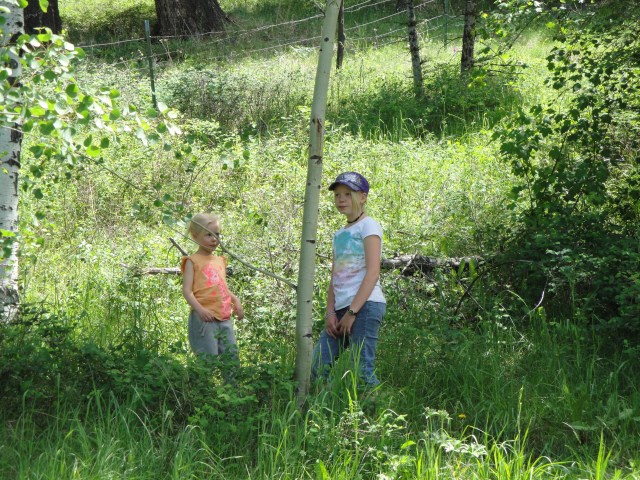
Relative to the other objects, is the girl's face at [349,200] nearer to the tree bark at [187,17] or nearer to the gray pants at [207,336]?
the gray pants at [207,336]

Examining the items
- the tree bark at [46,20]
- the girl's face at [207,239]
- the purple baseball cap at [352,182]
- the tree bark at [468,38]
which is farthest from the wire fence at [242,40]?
the purple baseball cap at [352,182]

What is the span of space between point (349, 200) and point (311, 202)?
0.55m

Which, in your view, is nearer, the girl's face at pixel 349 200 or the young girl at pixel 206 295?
the girl's face at pixel 349 200

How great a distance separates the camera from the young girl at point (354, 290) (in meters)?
4.82

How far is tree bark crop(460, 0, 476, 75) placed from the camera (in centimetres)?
1279

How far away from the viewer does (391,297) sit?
6559mm

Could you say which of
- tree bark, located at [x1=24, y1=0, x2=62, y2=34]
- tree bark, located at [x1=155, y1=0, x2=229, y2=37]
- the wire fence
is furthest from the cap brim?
tree bark, located at [x1=155, y1=0, x2=229, y2=37]

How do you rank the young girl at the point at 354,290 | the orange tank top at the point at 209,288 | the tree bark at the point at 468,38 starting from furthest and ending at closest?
the tree bark at the point at 468,38 < the orange tank top at the point at 209,288 < the young girl at the point at 354,290

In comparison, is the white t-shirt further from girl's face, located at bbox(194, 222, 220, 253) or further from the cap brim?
girl's face, located at bbox(194, 222, 220, 253)

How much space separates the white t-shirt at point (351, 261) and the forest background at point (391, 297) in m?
0.54

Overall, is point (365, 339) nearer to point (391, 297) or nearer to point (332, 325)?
point (332, 325)

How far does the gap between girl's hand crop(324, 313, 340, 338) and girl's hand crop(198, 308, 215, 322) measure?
79 centimetres

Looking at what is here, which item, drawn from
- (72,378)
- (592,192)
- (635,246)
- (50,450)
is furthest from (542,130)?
(50,450)

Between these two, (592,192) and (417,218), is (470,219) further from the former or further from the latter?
(592,192)
